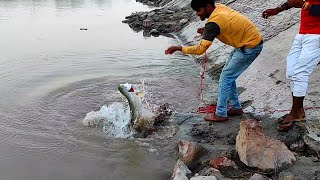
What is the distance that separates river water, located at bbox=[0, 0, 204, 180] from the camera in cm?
545

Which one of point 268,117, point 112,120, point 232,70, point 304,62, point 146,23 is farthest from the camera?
point 146,23

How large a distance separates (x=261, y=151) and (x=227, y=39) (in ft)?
5.45

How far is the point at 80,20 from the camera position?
21578mm

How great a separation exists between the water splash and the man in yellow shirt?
4.76 feet

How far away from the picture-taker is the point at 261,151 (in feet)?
15.1

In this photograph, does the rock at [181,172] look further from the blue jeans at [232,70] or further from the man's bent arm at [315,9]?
the man's bent arm at [315,9]

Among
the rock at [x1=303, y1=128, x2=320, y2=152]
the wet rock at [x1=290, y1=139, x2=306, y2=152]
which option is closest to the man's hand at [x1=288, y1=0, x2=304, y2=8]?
the rock at [x1=303, y1=128, x2=320, y2=152]

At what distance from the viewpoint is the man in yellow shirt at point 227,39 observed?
5207 millimetres

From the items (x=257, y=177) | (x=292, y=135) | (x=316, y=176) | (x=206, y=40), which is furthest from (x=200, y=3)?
(x=316, y=176)

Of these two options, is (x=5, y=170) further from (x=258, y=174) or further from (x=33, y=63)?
(x=33, y=63)

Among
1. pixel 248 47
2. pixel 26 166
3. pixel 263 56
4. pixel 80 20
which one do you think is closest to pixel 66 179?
pixel 26 166

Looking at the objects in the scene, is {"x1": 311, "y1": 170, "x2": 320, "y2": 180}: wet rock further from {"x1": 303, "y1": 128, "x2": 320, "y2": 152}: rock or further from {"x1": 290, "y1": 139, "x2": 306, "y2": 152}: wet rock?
{"x1": 290, "y1": 139, "x2": 306, "y2": 152}: wet rock

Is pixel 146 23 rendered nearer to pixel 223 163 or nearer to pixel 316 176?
pixel 223 163

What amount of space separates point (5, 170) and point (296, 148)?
3.76 meters
